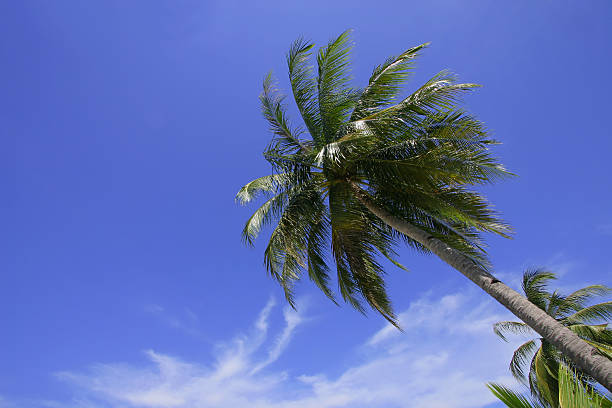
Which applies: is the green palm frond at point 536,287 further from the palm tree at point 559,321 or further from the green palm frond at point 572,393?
the green palm frond at point 572,393

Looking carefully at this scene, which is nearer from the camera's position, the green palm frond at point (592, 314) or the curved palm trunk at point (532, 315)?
the curved palm trunk at point (532, 315)

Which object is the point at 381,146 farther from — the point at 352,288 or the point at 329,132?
the point at 352,288

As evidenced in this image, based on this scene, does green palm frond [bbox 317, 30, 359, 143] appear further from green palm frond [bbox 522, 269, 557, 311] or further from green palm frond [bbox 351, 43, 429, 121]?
green palm frond [bbox 522, 269, 557, 311]

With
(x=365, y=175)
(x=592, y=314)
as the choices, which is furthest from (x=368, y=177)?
(x=592, y=314)

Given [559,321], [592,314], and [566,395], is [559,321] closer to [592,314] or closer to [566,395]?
[592,314]

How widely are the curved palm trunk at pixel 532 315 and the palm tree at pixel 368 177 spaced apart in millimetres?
86

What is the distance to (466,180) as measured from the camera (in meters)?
8.16

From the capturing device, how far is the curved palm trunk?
4.50 meters

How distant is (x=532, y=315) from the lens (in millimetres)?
5480

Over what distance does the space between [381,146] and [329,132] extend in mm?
1395

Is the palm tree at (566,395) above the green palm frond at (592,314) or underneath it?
underneath

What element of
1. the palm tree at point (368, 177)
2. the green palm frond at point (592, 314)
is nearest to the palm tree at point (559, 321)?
the green palm frond at point (592, 314)

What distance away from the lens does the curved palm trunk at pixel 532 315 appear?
14.8ft

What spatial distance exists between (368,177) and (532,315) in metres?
4.94
